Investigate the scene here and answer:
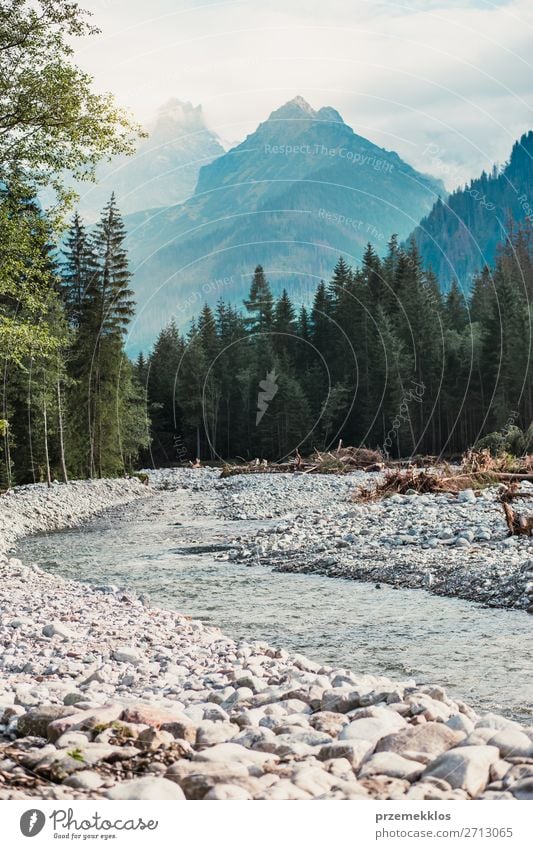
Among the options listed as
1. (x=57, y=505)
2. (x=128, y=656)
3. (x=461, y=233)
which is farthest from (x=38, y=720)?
(x=461, y=233)

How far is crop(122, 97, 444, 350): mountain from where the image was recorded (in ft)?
260

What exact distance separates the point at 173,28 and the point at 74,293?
40.5 metres

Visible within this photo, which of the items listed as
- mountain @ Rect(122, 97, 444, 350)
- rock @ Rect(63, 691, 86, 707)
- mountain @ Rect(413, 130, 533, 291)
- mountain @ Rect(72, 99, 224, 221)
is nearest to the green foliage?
mountain @ Rect(72, 99, 224, 221)

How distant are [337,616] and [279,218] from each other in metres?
98.8

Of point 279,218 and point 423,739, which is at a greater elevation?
point 279,218

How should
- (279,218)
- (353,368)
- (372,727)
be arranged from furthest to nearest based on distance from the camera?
(279,218)
(353,368)
(372,727)

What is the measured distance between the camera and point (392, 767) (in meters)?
4.34

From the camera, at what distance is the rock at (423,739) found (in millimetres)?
4695

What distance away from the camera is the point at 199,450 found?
230ft

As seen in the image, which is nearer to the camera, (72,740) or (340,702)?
(72,740)

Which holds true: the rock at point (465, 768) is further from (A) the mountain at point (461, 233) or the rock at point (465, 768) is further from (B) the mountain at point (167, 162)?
(A) the mountain at point (461, 233)

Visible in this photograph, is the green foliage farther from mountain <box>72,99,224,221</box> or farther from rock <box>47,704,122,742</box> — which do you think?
rock <box>47,704,122,742</box>

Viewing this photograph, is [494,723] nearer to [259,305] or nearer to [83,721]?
[83,721]
